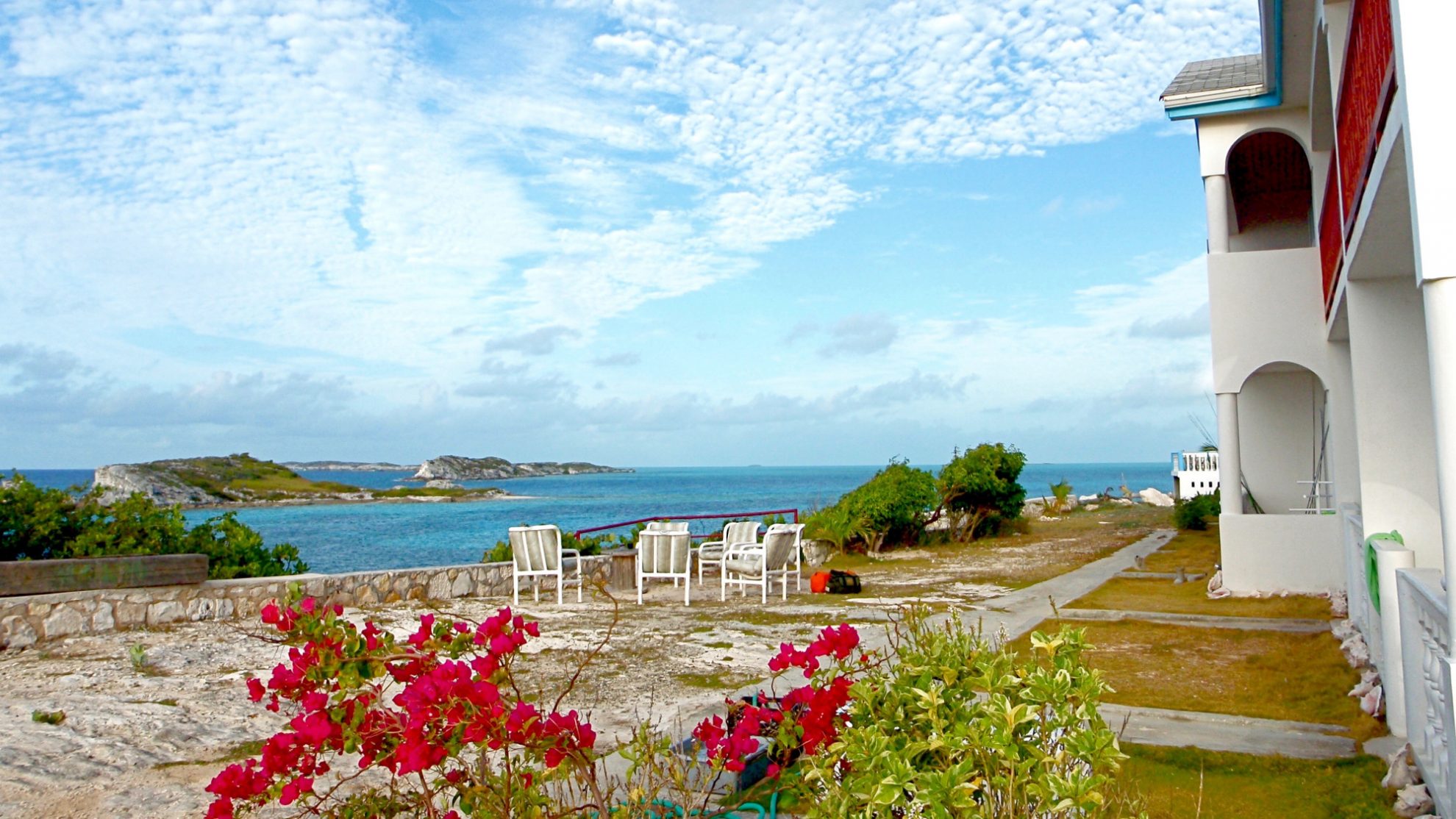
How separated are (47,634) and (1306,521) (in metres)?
10.5

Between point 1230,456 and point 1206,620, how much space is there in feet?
7.30

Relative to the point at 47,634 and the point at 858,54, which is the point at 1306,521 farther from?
the point at 47,634

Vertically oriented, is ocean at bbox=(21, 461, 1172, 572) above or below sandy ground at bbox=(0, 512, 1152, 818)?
below

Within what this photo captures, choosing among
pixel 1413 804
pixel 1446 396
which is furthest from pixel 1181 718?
pixel 1446 396

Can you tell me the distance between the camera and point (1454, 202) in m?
2.84

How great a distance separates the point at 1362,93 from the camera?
4.23 metres

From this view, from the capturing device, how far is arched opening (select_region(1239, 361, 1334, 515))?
11797 mm

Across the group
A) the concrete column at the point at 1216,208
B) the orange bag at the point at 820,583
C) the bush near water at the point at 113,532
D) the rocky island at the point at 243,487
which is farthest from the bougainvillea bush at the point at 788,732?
the rocky island at the point at 243,487

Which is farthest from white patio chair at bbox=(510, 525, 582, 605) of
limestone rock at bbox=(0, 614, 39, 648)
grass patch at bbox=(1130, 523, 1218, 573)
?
grass patch at bbox=(1130, 523, 1218, 573)

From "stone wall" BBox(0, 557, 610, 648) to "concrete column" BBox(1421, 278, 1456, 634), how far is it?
4178 millimetres

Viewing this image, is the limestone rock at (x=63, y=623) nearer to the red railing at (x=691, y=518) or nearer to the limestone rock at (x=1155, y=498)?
the red railing at (x=691, y=518)

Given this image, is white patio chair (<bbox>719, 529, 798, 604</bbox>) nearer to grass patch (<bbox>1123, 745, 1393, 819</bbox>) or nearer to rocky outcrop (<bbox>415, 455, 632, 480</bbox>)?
grass patch (<bbox>1123, 745, 1393, 819</bbox>)

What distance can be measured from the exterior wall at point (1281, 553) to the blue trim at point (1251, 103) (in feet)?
12.9

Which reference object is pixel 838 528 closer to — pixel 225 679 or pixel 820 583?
pixel 820 583
